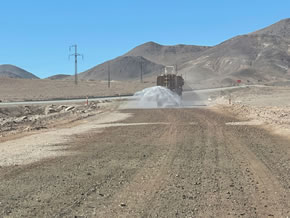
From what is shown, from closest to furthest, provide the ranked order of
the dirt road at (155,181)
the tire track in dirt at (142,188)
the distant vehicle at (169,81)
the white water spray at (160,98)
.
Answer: the tire track in dirt at (142,188) → the dirt road at (155,181) → the white water spray at (160,98) → the distant vehicle at (169,81)

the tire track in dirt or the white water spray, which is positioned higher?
the white water spray

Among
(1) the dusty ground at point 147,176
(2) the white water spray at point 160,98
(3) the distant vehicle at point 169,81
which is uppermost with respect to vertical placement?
(3) the distant vehicle at point 169,81

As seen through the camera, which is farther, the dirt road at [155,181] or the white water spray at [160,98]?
the white water spray at [160,98]

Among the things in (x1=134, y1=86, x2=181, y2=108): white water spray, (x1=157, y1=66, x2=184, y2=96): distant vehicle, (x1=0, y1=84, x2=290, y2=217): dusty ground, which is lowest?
(x1=0, y1=84, x2=290, y2=217): dusty ground

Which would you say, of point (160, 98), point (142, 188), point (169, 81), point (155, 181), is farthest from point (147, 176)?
point (169, 81)

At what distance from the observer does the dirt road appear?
21.0 feet

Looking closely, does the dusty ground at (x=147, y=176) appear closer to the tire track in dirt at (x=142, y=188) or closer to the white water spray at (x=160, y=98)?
the tire track in dirt at (x=142, y=188)

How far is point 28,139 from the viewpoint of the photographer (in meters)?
15.7

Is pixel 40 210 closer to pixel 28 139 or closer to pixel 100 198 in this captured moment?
pixel 100 198

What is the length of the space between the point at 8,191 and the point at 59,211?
1744 mm

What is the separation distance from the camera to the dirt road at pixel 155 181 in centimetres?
641

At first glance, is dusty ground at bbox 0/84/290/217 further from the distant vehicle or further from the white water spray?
the distant vehicle

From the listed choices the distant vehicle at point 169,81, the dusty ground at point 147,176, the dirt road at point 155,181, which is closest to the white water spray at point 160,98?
the distant vehicle at point 169,81

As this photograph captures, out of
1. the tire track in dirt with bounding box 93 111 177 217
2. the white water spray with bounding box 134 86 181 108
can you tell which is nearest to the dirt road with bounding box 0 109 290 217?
A: the tire track in dirt with bounding box 93 111 177 217
